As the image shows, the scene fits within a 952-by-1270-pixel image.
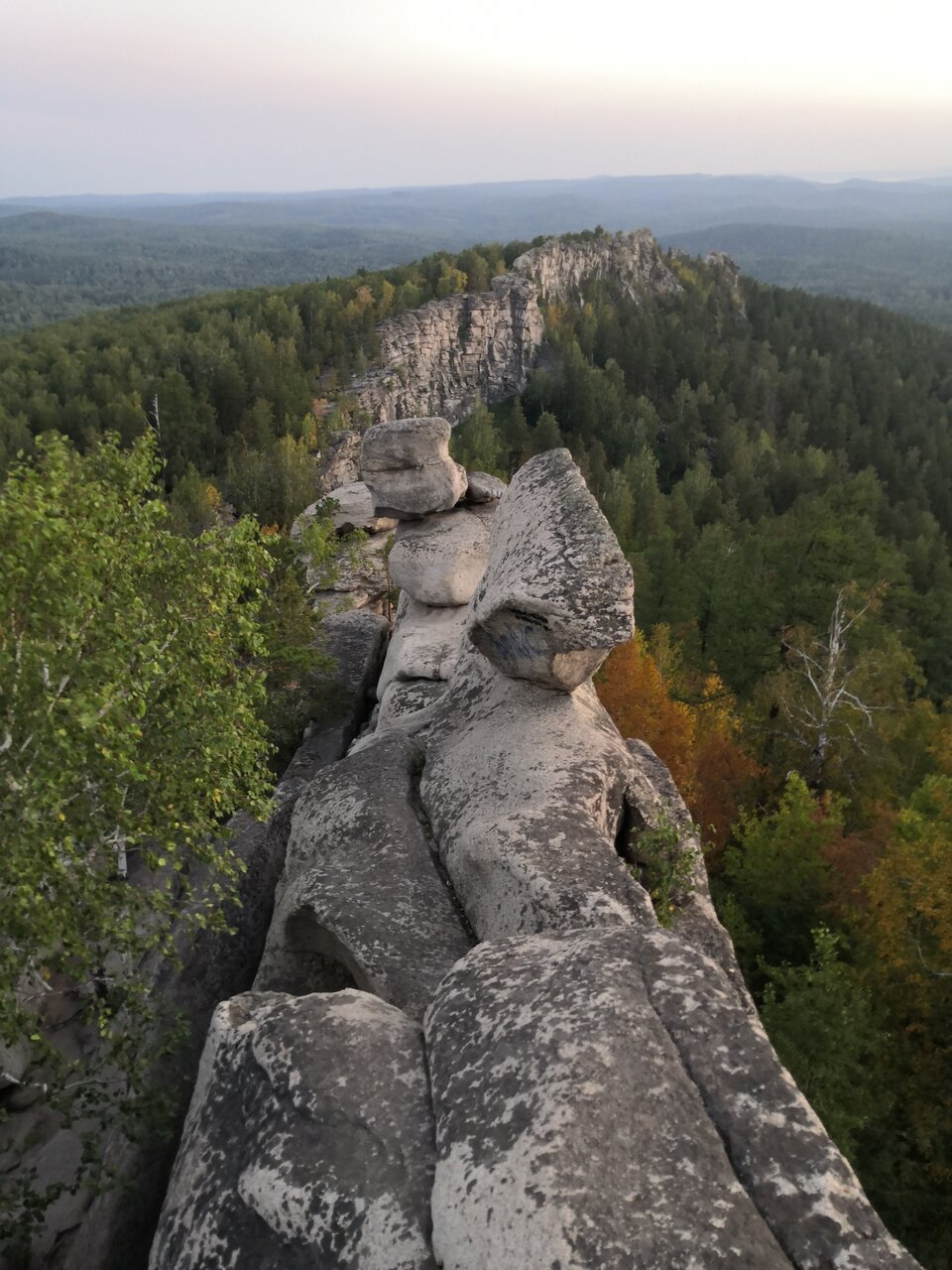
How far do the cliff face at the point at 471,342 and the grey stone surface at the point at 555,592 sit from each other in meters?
99.2

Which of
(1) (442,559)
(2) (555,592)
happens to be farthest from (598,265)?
(2) (555,592)

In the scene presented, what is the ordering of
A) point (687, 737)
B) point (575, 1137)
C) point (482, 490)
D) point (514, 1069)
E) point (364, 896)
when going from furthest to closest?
1. point (687, 737)
2. point (482, 490)
3. point (364, 896)
4. point (514, 1069)
5. point (575, 1137)

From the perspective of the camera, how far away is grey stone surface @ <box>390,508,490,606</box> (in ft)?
81.6

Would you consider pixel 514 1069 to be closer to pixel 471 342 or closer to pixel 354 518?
pixel 354 518

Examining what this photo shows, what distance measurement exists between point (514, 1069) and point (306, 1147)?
82.0 inches

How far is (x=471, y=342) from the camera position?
133 m

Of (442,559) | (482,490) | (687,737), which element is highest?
(482,490)

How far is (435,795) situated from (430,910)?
245 centimetres

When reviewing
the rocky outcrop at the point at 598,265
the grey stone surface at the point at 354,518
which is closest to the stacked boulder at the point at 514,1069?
the grey stone surface at the point at 354,518

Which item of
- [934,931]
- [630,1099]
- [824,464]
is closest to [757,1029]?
[630,1099]

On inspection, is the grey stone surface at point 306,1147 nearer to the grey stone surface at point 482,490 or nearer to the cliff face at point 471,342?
the grey stone surface at point 482,490

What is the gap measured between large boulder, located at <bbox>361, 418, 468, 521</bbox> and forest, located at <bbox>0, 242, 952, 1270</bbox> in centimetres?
1005

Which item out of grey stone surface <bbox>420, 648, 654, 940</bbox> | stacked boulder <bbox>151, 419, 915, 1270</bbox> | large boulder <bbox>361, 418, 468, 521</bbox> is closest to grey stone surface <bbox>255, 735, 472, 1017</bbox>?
stacked boulder <bbox>151, 419, 915, 1270</bbox>

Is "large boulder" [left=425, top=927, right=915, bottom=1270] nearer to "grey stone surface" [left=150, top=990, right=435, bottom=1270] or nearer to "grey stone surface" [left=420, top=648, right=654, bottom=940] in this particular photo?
"grey stone surface" [left=150, top=990, right=435, bottom=1270]
